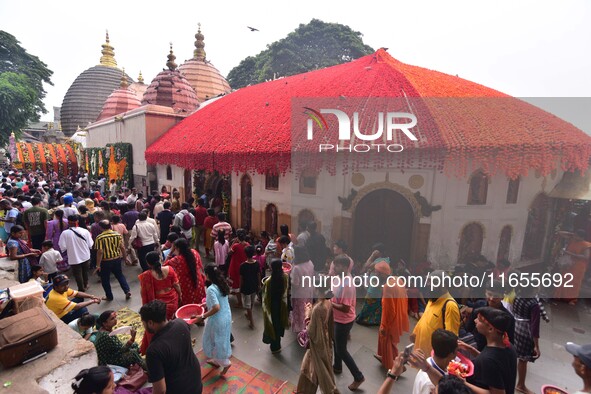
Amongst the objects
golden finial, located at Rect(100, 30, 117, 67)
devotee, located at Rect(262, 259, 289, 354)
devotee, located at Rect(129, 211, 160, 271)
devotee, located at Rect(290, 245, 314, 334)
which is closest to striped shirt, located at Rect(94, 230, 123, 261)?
devotee, located at Rect(129, 211, 160, 271)

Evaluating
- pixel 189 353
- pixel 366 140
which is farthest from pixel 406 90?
pixel 189 353

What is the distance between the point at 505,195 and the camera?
709 cm

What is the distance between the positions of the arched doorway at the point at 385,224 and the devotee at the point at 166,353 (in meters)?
5.60

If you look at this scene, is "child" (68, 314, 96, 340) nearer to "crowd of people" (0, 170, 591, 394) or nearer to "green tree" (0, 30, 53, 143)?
"crowd of people" (0, 170, 591, 394)

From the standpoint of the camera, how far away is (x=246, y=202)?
982cm

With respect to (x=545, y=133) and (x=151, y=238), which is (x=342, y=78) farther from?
(x=151, y=238)

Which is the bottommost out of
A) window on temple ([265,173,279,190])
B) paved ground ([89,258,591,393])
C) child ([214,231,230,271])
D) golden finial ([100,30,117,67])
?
paved ground ([89,258,591,393])

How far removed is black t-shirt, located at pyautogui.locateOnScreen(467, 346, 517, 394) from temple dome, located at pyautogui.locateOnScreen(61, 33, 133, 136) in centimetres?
3939

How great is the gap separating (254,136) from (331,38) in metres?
21.9

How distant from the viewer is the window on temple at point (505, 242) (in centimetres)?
737

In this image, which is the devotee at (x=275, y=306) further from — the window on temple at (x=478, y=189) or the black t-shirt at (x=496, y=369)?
the window on temple at (x=478, y=189)

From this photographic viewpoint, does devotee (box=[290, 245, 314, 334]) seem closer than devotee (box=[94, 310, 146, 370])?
No

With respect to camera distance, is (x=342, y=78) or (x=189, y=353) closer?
(x=189, y=353)

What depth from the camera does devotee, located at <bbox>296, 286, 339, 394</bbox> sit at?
10.5 feet
